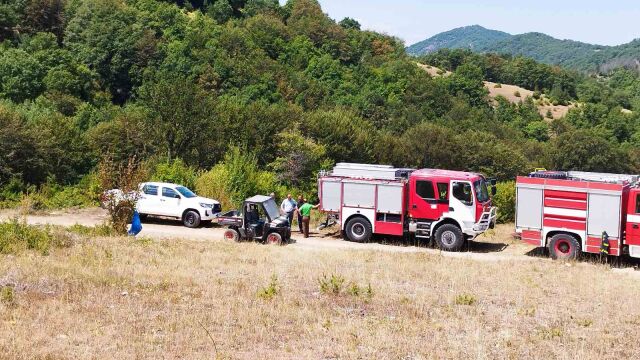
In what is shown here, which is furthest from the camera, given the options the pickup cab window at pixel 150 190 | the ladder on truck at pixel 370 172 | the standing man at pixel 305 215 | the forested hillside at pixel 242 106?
the forested hillside at pixel 242 106

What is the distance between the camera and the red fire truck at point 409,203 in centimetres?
2192

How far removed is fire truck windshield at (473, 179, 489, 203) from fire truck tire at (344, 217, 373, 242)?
4098 mm

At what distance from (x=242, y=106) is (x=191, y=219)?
32.7 metres

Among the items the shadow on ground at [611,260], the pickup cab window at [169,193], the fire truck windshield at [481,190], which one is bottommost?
the shadow on ground at [611,260]

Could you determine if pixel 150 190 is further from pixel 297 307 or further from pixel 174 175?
pixel 297 307

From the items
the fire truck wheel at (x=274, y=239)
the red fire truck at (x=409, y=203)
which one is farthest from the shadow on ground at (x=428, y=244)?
the fire truck wheel at (x=274, y=239)

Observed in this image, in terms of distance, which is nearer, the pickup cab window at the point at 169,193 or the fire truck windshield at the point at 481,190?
the fire truck windshield at the point at 481,190

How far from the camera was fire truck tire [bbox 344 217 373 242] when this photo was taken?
23.3m

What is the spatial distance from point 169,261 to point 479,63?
165120 millimetres

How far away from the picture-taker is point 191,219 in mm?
25797

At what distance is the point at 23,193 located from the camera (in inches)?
1219

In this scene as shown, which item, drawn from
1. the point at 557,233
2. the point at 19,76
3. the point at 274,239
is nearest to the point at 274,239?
the point at 274,239

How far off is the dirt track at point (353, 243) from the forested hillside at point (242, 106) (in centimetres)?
347

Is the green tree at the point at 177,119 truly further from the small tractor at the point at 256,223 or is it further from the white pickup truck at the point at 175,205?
the small tractor at the point at 256,223
